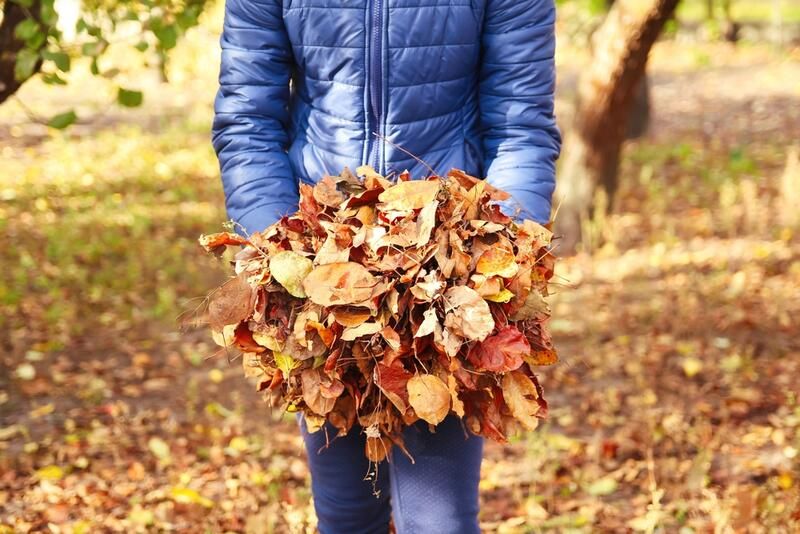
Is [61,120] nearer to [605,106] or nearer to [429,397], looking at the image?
[429,397]

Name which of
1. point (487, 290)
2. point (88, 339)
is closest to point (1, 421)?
point (88, 339)

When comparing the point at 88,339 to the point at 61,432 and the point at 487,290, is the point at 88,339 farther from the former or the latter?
the point at 487,290

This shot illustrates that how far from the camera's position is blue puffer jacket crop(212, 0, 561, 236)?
1.95 meters

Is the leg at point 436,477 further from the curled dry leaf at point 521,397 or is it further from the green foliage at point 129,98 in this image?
the green foliage at point 129,98

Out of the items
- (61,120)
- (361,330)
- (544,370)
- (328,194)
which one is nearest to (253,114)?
(328,194)

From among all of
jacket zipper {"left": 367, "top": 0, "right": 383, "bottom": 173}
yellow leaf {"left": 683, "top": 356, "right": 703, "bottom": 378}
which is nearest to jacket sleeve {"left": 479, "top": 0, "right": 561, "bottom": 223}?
jacket zipper {"left": 367, "top": 0, "right": 383, "bottom": 173}

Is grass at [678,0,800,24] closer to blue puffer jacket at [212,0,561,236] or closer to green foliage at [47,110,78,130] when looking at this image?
green foliage at [47,110,78,130]

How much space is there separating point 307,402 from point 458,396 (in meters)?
0.28

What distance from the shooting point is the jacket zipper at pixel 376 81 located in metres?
1.93

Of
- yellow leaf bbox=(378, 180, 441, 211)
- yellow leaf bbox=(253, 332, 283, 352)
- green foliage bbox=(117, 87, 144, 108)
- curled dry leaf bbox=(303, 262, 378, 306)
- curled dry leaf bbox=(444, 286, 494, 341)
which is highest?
yellow leaf bbox=(378, 180, 441, 211)

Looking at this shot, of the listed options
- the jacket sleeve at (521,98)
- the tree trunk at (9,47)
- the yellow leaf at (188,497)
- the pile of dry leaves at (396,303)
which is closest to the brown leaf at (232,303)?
the pile of dry leaves at (396,303)

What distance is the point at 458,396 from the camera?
1.73m

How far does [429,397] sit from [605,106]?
4531mm

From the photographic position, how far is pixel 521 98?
2.03 metres
